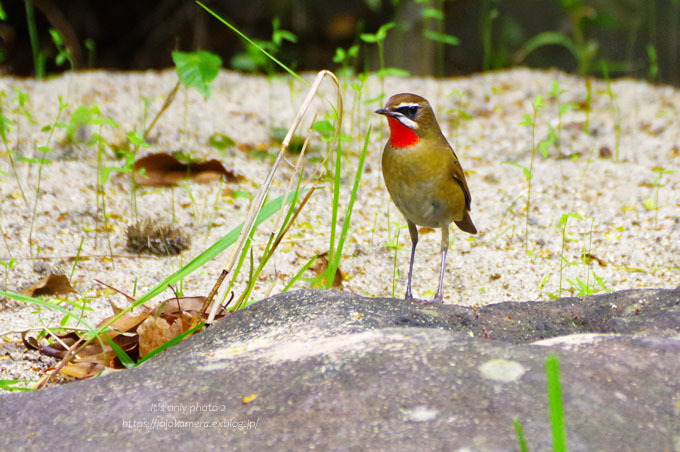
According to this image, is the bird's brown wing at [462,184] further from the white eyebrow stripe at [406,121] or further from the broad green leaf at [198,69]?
the broad green leaf at [198,69]

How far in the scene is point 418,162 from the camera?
290cm

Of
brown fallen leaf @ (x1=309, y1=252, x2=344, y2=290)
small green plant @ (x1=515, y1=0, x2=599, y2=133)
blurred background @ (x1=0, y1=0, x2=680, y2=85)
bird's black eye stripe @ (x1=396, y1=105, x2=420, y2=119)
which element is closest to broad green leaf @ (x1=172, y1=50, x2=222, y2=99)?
brown fallen leaf @ (x1=309, y1=252, x2=344, y2=290)

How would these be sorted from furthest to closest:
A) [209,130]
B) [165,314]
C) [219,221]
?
[209,130] → [219,221] → [165,314]

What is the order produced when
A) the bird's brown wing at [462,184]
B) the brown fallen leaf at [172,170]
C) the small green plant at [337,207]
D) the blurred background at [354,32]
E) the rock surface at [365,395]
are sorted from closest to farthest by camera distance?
the rock surface at [365,395]
the small green plant at [337,207]
the bird's brown wing at [462,184]
the brown fallen leaf at [172,170]
the blurred background at [354,32]

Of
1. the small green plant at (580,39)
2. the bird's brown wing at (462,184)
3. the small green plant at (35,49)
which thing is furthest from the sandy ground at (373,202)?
the small green plant at (580,39)

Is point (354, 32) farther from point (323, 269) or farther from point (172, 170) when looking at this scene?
point (323, 269)

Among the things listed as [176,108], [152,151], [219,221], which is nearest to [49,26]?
[176,108]

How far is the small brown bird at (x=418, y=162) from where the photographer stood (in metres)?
2.91

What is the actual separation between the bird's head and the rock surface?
104 centimetres

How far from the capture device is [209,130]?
18.6 ft

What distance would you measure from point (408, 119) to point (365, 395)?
1516 millimetres

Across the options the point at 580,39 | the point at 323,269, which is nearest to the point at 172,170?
the point at 323,269

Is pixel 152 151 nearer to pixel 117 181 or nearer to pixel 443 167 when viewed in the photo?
pixel 117 181

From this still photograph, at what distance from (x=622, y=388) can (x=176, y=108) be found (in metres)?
4.94
